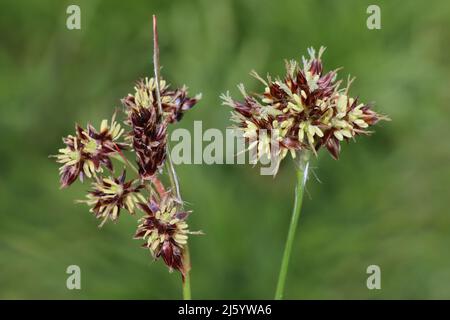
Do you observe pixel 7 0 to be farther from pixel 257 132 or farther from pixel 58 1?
pixel 257 132

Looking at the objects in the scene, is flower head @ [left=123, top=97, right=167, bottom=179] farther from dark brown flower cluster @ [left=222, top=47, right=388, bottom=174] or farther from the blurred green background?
the blurred green background

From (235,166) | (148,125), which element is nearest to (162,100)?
(148,125)

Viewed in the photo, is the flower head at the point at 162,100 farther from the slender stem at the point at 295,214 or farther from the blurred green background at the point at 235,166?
the blurred green background at the point at 235,166

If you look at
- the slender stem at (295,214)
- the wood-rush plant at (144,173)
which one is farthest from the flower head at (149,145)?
the slender stem at (295,214)

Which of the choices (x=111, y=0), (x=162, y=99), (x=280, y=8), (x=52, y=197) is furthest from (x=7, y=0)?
(x=162, y=99)

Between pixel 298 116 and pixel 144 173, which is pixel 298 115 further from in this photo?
pixel 144 173
